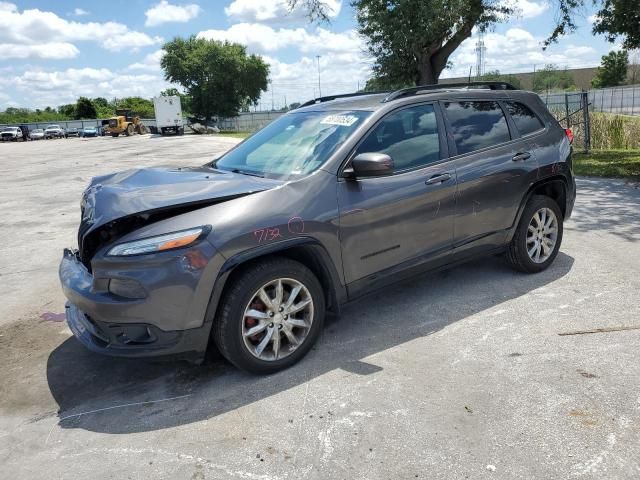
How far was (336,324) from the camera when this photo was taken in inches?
173

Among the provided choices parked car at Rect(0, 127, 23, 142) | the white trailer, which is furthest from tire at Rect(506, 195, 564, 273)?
parked car at Rect(0, 127, 23, 142)

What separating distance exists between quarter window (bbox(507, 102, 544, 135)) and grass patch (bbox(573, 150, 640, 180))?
6.95m

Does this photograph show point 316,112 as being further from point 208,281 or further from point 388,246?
point 208,281

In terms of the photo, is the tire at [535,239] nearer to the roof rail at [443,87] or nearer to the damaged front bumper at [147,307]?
the roof rail at [443,87]

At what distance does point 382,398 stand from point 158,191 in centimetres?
190

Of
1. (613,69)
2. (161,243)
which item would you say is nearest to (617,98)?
(613,69)

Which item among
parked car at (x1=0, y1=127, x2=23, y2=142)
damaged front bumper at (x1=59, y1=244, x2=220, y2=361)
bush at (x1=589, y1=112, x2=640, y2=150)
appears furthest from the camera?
parked car at (x1=0, y1=127, x2=23, y2=142)

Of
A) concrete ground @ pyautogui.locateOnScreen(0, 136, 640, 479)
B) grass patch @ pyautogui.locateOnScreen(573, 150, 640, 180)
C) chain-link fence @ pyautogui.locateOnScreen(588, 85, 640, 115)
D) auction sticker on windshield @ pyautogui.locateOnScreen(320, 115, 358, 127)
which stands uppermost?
chain-link fence @ pyautogui.locateOnScreen(588, 85, 640, 115)

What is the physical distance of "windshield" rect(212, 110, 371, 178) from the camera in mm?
3973

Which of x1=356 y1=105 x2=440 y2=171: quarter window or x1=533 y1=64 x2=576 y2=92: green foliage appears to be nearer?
x1=356 y1=105 x2=440 y2=171: quarter window

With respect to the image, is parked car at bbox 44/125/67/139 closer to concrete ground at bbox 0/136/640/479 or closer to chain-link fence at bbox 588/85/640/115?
chain-link fence at bbox 588/85/640/115

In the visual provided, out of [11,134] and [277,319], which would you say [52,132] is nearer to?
[11,134]

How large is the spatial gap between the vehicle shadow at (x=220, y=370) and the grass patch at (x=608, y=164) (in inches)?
308

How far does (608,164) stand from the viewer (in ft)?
42.8
